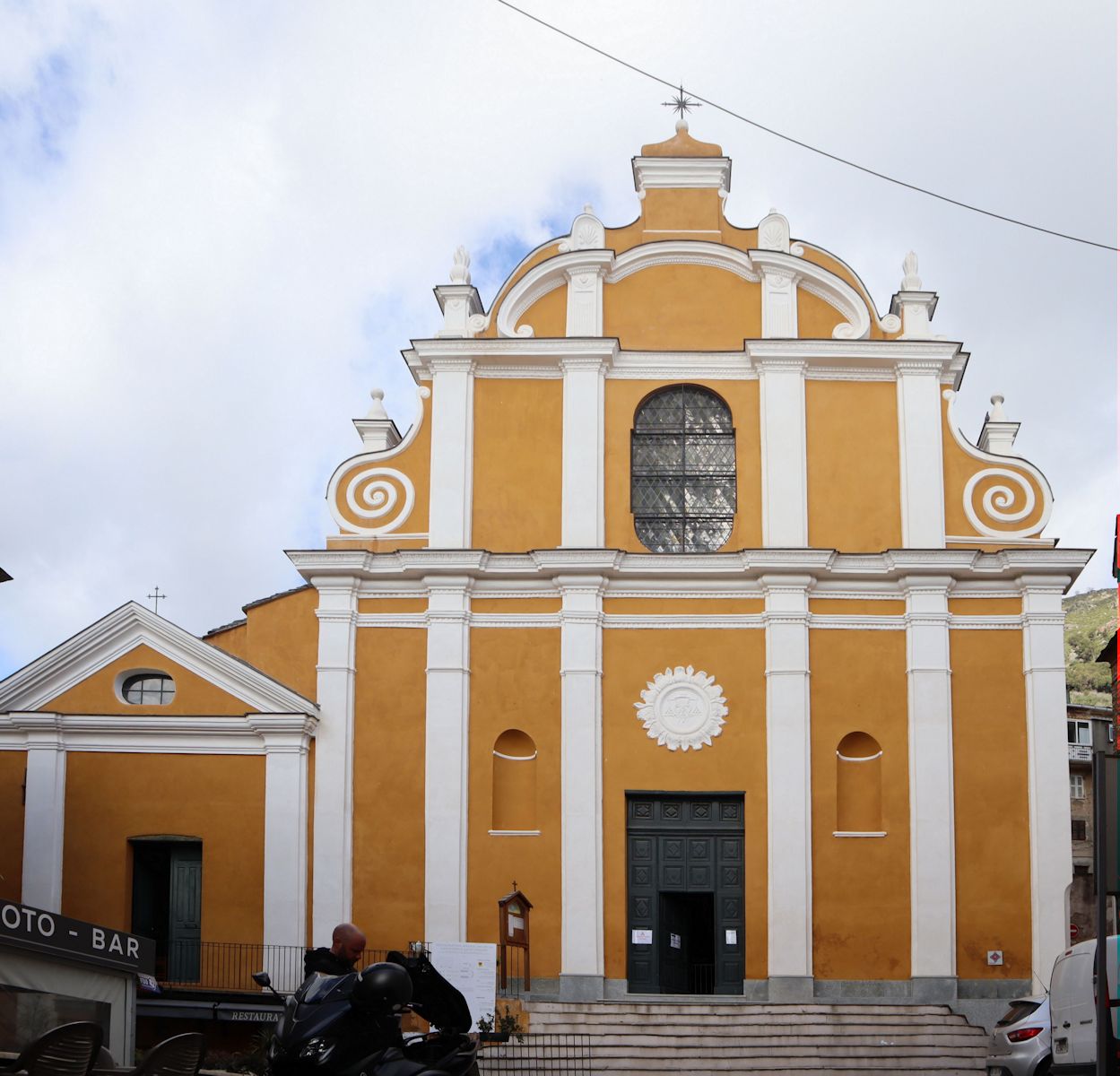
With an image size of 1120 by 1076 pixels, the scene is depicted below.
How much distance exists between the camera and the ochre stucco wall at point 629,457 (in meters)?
A: 23.9

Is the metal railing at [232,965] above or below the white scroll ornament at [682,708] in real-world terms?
below

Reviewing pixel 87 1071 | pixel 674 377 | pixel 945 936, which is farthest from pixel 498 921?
pixel 87 1071

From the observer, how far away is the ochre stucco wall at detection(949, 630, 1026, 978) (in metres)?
22.4

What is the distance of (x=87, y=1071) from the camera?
7.44 m

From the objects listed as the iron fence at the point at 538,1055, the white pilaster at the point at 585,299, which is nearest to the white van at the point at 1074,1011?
the iron fence at the point at 538,1055

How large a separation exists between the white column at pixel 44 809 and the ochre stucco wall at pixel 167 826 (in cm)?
13

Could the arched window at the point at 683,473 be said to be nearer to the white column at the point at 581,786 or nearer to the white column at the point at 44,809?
the white column at the point at 581,786

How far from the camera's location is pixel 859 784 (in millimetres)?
→ 23281

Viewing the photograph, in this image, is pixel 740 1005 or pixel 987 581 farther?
pixel 987 581

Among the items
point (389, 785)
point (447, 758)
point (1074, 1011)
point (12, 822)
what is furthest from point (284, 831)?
point (1074, 1011)

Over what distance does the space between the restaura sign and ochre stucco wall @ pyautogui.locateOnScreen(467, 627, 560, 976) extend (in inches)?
340

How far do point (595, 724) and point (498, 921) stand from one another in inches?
112

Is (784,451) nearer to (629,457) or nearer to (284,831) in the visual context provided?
(629,457)

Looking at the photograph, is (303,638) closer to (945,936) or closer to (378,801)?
(378,801)
